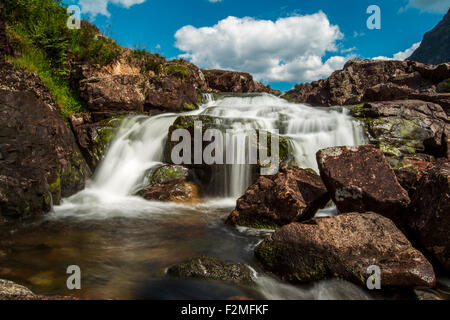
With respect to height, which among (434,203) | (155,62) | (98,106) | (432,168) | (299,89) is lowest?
(434,203)

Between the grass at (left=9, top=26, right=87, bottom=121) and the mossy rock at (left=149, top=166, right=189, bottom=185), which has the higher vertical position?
the grass at (left=9, top=26, right=87, bottom=121)

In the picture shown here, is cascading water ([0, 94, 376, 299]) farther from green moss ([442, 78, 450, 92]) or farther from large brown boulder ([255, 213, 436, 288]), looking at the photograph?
green moss ([442, 78, 450, 92])

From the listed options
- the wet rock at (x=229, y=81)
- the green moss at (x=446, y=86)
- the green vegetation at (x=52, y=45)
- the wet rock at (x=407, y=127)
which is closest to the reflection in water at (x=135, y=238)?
the wet rock at (x=407, y=127)

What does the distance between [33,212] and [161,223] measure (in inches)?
102

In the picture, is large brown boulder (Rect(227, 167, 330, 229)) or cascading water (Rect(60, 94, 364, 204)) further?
cascading water (Rect(60, 94, 364, 204))

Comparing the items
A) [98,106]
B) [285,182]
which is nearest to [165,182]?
[285,182]

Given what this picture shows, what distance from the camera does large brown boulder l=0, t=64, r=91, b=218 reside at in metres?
5.43

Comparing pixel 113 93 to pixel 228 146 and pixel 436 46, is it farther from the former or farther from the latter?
pixel 436 46

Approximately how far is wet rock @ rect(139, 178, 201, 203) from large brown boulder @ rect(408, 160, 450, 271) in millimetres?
5403

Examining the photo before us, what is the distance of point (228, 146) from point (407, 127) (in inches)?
280

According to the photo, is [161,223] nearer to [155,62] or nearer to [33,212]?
[33,212]

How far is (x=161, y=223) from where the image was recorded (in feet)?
20.0

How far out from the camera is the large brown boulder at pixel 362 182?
4.61m

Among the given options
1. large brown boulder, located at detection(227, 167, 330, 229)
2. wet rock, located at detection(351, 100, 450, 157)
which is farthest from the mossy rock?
wet rock, located at detection(351, 100, 450, 157)
